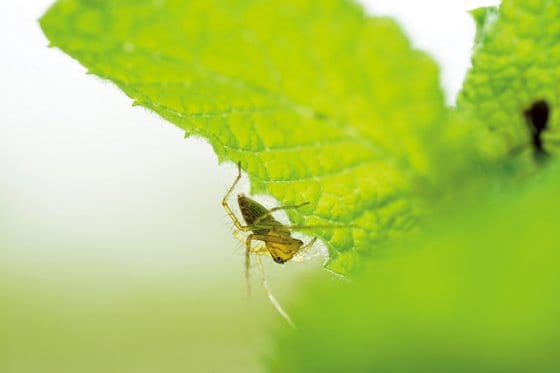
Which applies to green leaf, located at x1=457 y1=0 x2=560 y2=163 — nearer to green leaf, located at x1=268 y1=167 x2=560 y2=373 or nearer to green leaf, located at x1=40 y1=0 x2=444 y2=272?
green leaf, located at x1=40 y1=0 x2=444 y2=272

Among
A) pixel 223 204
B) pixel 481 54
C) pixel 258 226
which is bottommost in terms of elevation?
pixel 481 54

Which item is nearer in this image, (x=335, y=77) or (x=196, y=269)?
(x=335, y=77)

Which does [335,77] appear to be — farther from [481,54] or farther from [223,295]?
[223,295]

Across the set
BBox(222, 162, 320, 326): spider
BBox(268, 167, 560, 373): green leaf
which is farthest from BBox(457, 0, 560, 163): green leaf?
BBox(222, 162, 320, 326): spider

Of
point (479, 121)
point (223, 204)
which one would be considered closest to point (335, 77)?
point (479, 121)

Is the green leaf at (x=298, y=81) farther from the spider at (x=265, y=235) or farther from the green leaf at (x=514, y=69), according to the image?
the spider at (x=265, y=235)

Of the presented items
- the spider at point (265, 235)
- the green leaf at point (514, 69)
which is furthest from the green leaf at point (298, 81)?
the spider at point (265, 235)

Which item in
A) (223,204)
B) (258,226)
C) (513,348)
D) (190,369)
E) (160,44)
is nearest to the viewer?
(513,348)
